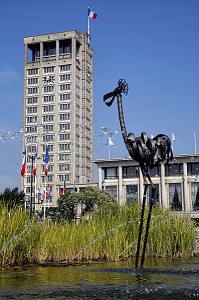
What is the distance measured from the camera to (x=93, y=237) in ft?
46.4

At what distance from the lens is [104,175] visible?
70438mm

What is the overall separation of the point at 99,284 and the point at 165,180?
59.5m

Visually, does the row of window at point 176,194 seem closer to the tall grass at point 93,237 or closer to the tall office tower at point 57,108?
the tall office tower at point 57,108

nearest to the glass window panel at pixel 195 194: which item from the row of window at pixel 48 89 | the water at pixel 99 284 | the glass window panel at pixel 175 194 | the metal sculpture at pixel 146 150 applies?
the glass window panel at pixel 175 194

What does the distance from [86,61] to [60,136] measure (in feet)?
67.4

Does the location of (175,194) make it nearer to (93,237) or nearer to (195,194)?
(195,194)

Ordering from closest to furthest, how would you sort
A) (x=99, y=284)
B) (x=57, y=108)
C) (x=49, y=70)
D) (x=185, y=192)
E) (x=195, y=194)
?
(x=99, y=284), (x=185, y=192), (x=195, y=194), (x=57, y=108), (x=49, y=70)

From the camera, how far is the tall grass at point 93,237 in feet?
39.1

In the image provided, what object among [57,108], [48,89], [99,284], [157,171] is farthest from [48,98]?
[99,284]

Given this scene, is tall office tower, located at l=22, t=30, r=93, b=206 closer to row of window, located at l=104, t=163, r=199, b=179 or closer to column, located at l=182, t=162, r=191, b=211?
row of window, located at l=104, t=163, r=199, b=179

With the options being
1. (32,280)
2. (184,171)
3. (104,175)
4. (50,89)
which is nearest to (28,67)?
(50,89)

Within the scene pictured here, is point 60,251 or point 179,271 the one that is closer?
point 179,271

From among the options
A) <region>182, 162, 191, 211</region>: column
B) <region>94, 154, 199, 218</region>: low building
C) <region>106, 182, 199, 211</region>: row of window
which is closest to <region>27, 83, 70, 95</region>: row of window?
<region>94, 154, 199, 218</region>: low building

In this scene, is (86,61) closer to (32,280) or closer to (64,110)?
(64,110)
